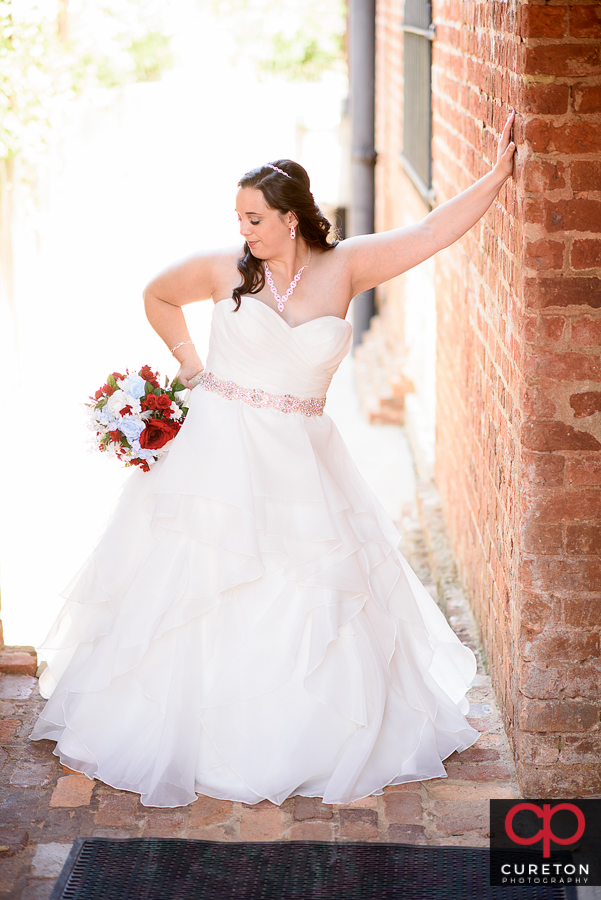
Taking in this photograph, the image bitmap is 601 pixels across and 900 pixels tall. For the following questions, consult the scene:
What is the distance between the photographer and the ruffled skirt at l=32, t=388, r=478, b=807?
3.30m

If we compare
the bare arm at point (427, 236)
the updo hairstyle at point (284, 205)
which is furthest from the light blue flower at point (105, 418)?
the bare arm at point (427, 236)

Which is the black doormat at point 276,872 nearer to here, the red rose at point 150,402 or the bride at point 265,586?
the bride at point 265,586

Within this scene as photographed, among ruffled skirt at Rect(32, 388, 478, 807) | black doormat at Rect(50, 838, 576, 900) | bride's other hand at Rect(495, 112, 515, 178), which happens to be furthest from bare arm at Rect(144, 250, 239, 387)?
black doormat at Rect(50, 838, 576, 900)

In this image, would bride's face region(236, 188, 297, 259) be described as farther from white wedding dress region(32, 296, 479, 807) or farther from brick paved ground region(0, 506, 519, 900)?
brick paved ground region(0, 506, 519, 900)

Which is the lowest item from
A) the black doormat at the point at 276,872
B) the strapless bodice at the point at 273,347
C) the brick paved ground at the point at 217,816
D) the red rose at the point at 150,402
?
the brick paved ground at the point at 217,816

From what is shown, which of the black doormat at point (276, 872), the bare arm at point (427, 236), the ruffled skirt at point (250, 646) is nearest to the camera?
the black doormat at point (276, 872)

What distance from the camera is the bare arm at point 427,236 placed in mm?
3186

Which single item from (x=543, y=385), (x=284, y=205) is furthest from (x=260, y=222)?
(x=543, y=385)

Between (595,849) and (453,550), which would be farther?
(453,550)

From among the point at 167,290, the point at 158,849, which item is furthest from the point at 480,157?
the point at 158,849

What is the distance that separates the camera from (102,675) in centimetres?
349

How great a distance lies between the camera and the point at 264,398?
347 cm

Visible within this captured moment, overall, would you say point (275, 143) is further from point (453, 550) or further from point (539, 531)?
point (539, 531)

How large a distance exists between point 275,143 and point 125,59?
2.82 meters
